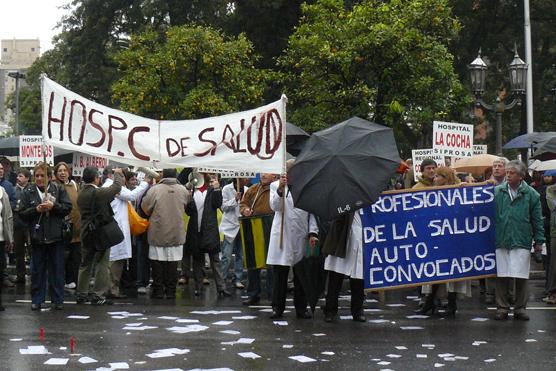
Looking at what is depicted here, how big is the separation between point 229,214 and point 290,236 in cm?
372

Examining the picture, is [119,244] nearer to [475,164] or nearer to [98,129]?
[98,129]

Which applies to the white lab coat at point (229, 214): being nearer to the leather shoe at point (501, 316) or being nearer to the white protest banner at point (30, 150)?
the leather shoe at point (501, 316)

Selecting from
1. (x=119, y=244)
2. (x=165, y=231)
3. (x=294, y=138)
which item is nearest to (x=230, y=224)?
(x=165, y=231)

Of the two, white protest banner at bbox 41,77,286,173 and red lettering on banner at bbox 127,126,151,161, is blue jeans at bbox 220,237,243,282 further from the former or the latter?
red lettering on banner at bbox 127,126,151,161

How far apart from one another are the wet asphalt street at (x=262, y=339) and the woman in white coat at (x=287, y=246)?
0.73 ft

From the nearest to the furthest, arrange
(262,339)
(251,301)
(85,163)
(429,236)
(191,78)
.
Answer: (262,339) < (429,236) < (251,301) < (85,163) < (191,78)

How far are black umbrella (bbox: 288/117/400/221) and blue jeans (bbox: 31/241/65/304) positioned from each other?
132 inches

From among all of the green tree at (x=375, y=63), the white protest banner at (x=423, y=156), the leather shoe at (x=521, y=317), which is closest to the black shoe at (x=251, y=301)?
the leather shoe at (x=521, y=317)

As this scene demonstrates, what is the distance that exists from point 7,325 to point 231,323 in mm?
2517

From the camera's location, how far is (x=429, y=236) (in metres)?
11.8

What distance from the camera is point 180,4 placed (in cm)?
3584

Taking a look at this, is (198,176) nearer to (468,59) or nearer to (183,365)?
(183,365)

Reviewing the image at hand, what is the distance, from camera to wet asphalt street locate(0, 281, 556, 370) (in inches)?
346

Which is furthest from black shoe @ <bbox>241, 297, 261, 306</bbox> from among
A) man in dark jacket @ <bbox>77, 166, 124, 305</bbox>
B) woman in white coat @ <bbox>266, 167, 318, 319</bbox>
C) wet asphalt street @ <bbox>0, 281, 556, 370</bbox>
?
man in dark jacket @ <bbox>77, 166, 124, 305</bbox>
